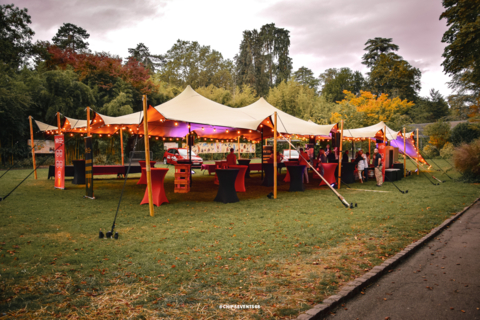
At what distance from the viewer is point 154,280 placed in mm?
3232

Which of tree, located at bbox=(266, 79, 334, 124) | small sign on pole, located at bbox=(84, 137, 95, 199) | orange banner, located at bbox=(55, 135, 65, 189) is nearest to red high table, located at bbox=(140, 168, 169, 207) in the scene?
small sign on pole, located at bbox=(84, 137, 95, 199)

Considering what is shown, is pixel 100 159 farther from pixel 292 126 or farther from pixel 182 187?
pixel 292 126

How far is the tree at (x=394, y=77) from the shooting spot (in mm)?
38781

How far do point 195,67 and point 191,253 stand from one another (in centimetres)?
3788

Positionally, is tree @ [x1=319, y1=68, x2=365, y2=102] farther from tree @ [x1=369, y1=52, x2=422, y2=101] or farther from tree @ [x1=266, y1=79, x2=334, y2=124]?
tree @ [x1=266, y1=79, x2=334, y2=124]

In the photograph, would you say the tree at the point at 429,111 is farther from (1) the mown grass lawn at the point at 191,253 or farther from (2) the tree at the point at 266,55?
(1) the mown grass lawn at the point at 191,253

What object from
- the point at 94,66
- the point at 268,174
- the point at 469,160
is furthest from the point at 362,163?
the point at 94,66

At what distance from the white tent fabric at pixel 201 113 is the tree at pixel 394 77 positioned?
35.7 m

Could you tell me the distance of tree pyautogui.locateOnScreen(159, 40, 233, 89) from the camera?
38.5 metres

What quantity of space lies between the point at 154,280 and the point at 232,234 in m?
2.03

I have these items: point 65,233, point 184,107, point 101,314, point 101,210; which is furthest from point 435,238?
point 184,107

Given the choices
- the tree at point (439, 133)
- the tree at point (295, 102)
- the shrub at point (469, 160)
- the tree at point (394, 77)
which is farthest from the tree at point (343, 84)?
the shrub at point (469, 160)

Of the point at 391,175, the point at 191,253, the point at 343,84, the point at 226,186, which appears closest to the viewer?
the point at 191,253

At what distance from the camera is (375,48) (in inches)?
1758
